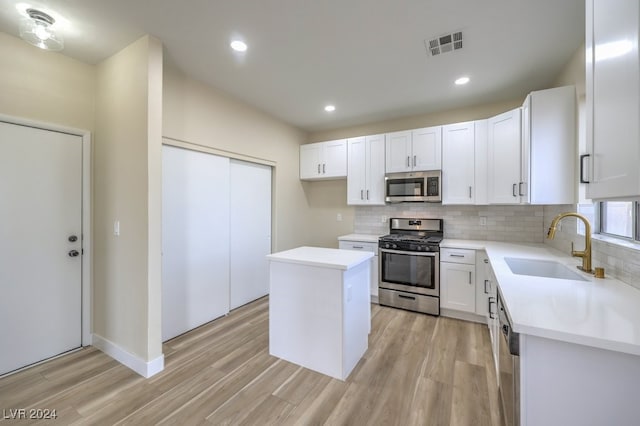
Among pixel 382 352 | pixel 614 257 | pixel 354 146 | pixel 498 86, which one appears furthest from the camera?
pixel 354 146

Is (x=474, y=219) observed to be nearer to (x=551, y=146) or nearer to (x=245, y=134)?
(x=551, y=146)

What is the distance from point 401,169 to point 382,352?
238cm

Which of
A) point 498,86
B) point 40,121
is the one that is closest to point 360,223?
point 498,86

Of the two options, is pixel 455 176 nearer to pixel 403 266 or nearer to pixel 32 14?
pixel 403 266

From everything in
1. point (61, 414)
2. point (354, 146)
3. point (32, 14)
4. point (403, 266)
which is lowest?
point (61, 414)

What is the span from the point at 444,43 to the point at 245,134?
2460 mm

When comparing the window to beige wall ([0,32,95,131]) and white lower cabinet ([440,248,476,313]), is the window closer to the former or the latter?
white lower cabinet ([440,248,476,313])

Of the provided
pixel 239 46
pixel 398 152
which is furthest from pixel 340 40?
pixel 398 152

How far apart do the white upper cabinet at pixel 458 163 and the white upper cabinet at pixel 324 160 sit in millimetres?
1465

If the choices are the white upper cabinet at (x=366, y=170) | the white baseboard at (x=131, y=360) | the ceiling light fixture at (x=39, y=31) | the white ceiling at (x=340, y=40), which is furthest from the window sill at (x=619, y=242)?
the ceiling light fixture at (x=39, y=31)

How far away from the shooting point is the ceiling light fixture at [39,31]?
1.80 m

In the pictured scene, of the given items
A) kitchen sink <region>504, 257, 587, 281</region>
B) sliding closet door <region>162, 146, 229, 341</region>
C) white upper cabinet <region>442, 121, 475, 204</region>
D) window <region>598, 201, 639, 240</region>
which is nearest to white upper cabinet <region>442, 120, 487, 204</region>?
white upper cabinet <region>442, 121, 475, 204</region>

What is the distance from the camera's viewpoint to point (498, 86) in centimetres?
298

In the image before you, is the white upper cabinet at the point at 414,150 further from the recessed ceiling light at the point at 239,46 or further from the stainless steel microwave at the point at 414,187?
the recessed ceiling light at the point at 239,46
